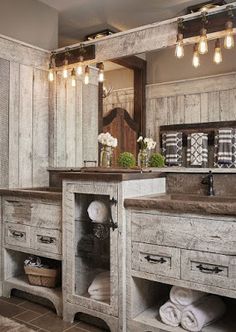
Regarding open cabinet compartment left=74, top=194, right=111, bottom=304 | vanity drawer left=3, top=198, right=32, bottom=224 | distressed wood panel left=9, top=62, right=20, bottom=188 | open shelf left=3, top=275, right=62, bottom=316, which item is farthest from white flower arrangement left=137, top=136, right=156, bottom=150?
open shelf left=3, top=275, right=62, bottom=316

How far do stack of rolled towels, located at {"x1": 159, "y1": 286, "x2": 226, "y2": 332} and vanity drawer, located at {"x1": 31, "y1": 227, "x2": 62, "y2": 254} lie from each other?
3.00ft

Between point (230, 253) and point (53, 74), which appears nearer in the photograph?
point (230, 253)

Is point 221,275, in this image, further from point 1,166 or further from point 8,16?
point 8,16

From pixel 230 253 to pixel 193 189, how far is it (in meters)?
0.72

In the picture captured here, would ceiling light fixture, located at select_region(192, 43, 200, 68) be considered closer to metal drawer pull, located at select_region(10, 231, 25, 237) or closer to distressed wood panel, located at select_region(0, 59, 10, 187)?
distressed wood panel, located at select_region(0, 59, 10, 187)

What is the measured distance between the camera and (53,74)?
3240 mm

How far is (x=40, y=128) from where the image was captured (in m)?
3.21

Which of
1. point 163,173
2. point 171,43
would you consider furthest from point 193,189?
point 171,43

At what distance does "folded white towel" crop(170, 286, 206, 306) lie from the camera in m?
2.02

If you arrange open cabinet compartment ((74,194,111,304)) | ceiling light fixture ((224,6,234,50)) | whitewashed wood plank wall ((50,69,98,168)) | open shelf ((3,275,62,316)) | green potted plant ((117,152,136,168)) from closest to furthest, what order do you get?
1. ceiling light fixture ((224,6,234,50))
2. open cabinet compartment ((74,194,111,304))
3. open shelf ((3,275,62,316))
4. green potted plant ((117,152,136,168))
5. whitewashed wood plank wall ((50,69,98,168))

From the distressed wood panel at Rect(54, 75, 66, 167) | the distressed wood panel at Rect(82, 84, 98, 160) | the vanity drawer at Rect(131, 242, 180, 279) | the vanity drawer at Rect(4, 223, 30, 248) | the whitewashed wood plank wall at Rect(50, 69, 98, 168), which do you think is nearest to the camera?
the vanity drawer at Rect(131, 242, 180, 279)

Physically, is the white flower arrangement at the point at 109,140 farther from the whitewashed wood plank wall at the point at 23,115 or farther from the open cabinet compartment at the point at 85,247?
the whitewashed wood plank wall at the point at 23,115

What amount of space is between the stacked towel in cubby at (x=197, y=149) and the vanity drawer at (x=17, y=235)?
56.0 inches

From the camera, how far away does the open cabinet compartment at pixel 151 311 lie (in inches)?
79.7
